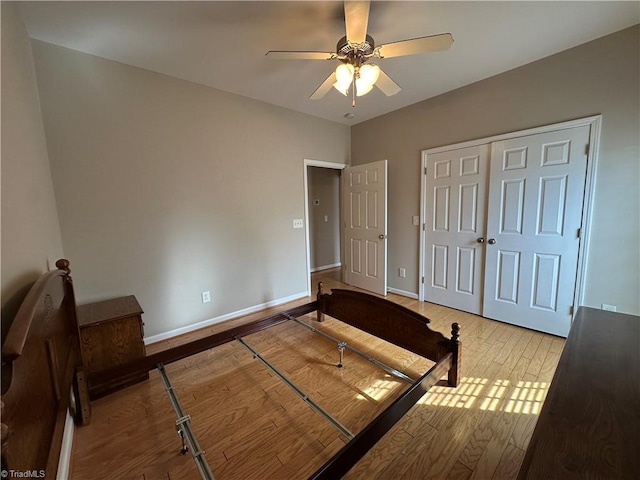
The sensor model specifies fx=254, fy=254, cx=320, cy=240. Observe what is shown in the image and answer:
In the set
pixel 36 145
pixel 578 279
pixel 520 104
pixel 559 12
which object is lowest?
pixel 578 279

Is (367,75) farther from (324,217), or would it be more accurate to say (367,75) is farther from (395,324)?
(324,217)

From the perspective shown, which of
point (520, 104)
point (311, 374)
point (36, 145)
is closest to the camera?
point (36, 145)

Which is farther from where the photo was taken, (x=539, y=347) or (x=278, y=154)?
(x=278, y=154)

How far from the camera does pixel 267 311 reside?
331cm

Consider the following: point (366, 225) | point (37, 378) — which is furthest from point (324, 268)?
point (37, 378)

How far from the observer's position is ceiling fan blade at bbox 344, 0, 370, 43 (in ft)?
4.55

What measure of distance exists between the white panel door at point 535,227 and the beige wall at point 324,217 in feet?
10.8

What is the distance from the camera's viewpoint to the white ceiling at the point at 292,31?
1.70 meters

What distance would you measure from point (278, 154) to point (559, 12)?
2750 millimetres

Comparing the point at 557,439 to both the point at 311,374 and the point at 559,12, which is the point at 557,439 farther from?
the point at 559,12

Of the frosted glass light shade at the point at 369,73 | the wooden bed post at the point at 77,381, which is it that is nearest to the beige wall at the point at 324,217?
the frosted glass light shade at the point at 369,73

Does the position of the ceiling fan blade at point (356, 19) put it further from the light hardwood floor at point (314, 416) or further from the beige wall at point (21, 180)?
the light hardwood floor at point (314, 416)

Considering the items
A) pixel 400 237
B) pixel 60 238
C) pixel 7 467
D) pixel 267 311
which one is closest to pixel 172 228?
pixel 60 238

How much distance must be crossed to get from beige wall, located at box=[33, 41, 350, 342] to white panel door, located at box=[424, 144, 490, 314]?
179cm
